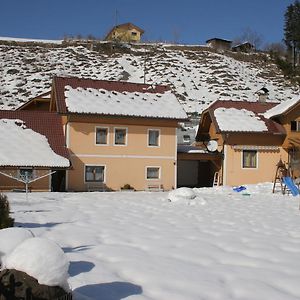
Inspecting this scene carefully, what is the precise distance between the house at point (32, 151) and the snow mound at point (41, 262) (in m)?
16.9

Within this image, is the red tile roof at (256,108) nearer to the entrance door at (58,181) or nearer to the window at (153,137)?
the window at (153,137)

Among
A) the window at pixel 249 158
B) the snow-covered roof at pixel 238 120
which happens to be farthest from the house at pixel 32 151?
the window at pixel 249 158

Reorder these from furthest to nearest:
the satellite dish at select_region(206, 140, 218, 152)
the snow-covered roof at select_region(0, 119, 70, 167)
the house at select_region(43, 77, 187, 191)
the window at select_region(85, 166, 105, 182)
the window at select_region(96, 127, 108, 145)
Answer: the satellite dish at select_region(206, 140, 218, 152) < the window at select_region(96, 127, 108, 145) < the window at select_region(85, 166, 105, 182) < the house at select_region(43, 77, 187, 191) < the snow-covered roof at select_region(0, 119, 70, 167)

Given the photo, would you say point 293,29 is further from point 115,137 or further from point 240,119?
point 115,137

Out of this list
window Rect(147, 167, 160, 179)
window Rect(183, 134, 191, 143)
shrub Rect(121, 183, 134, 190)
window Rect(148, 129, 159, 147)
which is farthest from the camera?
window Rect(183, 134, 191, 143)

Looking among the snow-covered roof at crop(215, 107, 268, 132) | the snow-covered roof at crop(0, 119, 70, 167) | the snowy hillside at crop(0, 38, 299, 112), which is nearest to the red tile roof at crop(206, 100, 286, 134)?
the snow-covered roof at crop(215, 107, 268, 132)

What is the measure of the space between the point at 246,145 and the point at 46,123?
39.5 ft

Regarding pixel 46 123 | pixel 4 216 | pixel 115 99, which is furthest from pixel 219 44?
pixel 4 216

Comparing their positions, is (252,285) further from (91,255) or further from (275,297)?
(91,255)

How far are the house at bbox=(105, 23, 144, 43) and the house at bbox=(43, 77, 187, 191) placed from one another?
48118mm

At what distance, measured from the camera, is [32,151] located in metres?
23.8

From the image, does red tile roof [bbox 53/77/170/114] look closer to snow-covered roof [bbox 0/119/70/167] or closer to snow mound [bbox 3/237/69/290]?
snow-covered roof [bbox 0/119/70/167]

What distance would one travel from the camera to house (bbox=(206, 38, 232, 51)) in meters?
73.9

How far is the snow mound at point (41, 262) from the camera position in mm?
4398
